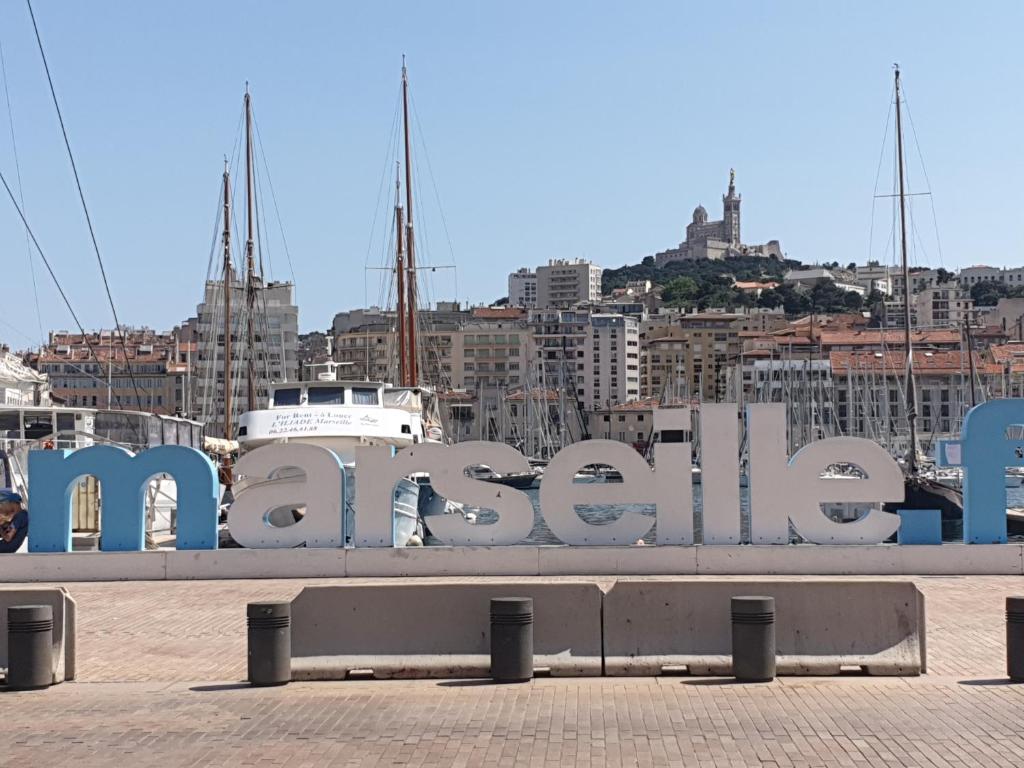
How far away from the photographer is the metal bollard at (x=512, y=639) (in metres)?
14.2

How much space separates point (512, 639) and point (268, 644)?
2408 millimetres

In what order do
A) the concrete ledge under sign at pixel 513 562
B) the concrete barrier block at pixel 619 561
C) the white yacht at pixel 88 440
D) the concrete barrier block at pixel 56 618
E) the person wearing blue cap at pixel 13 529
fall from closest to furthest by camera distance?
the concrete barrier block at pixel 56 618 → the concrete ledge under sign at pixel 513 562 → the concrete barrier block at pixel 619 561 → the person wearing blue cap at pixel 13 529 → the white yacht at pixel 88 440

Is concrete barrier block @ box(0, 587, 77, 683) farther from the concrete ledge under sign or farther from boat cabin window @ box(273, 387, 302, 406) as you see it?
boat cabin window @ box(273, 387, 302, 406)

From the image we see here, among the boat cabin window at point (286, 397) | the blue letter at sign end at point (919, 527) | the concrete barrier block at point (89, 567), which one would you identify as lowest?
the concrete barrier block at point (89, 567)

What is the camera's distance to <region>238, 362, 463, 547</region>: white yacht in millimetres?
34812

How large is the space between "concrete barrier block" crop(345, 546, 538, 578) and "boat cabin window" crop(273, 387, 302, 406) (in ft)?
41.0

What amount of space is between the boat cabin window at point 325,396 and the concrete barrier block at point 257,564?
39.7ft

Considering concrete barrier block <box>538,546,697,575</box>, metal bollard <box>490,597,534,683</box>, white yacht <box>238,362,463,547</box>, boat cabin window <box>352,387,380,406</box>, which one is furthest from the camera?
boat cabin window <box>352,387,380,406</box>

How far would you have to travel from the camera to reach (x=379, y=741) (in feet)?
38.9

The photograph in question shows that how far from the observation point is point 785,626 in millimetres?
14562

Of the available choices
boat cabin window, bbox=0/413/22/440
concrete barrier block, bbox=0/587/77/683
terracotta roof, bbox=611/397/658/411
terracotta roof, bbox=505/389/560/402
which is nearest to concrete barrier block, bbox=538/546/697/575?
concrete barrier block, bbox=0/587/77/683

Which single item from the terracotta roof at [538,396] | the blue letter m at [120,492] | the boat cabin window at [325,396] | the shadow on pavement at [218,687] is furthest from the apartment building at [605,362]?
the shadow on pavement at [218,687]

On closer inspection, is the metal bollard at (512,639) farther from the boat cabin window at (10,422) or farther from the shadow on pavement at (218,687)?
the boat cabin window at (10,422)

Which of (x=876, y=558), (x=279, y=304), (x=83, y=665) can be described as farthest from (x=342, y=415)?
(x=279, y=304)
